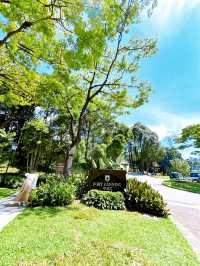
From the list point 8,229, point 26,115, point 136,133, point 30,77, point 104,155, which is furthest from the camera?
point 136,133

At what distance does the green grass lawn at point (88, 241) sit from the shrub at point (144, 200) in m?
1.13

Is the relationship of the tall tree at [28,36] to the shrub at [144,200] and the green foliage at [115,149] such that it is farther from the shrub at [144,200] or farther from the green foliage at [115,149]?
the green foliage at [115,149]

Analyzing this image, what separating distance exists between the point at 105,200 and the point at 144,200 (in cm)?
152

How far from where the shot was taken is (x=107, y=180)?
9.84 m

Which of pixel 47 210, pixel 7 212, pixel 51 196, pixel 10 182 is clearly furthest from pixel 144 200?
pixel 10 182

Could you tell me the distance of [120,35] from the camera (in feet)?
34.6

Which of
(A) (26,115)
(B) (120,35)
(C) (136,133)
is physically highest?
(C) (136,133)

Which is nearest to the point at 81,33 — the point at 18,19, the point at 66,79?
the point at 18,19

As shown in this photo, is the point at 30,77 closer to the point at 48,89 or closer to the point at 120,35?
the point at 48,89

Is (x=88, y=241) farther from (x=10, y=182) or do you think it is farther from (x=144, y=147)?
(x=144, y=147)

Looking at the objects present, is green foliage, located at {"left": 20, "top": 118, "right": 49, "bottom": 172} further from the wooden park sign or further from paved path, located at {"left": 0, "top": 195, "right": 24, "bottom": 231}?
paved path, located at {"left": 0, "top": 195, "right": 24, "bottom": 231}

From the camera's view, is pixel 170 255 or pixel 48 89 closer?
pixel 170 255

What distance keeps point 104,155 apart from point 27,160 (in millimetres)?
8900

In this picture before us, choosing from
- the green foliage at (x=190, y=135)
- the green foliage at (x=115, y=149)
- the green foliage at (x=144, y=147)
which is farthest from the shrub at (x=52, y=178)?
the green foliage at (x=144, y=147)
